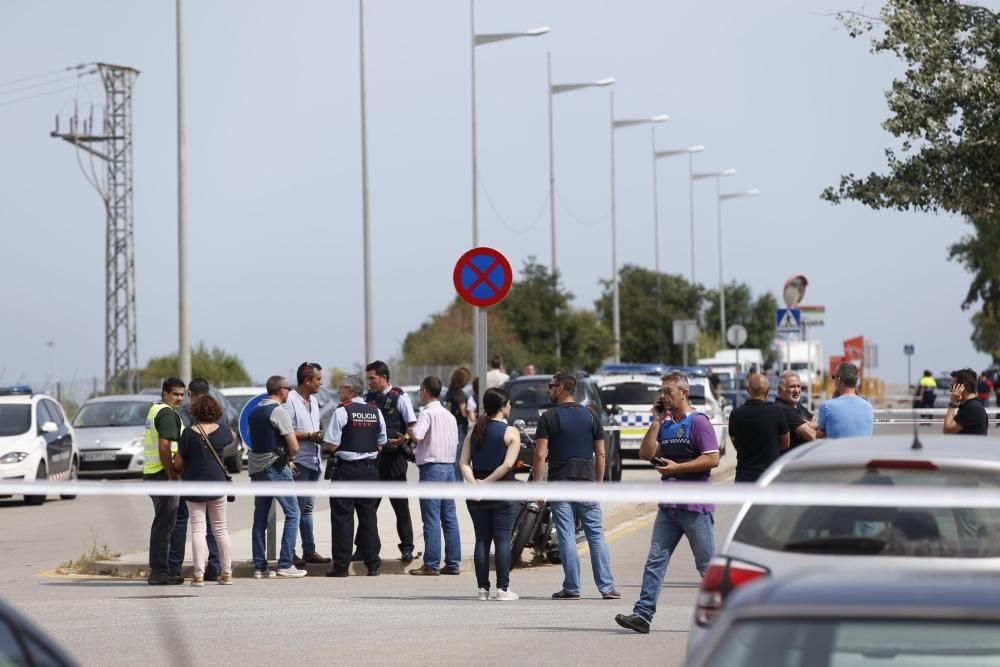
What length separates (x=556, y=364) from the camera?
58.5m

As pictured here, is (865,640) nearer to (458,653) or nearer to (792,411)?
(458,653)

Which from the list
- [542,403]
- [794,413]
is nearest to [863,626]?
[794,413]

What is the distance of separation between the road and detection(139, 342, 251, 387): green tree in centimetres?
5422

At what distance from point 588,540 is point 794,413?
246cm

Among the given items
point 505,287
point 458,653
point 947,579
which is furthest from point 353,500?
point 947,579

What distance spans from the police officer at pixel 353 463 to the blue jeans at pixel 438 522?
1.50ft

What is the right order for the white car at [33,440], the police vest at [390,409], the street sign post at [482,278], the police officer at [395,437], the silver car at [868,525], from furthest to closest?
1. the white car at [33,440]
2. the street sign post at [482,278]
3. the police vest at [390,409]
4. the police officer at [395,437]
5. the silver car at [868,525]

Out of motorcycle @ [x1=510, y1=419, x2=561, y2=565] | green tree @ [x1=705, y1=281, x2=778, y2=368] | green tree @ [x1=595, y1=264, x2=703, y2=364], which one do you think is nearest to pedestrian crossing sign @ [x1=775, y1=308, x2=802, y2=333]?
motorcycle @ [x1=510, y1=419, x2=561, y2=565]

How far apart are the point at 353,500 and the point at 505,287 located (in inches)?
103

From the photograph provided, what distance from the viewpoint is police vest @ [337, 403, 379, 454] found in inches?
610

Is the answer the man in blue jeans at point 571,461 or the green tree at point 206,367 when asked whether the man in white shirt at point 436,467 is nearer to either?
the man in blue jeans at point 571,461

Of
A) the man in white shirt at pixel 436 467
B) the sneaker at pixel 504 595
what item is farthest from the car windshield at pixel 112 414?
the sneaker at pixel 504 595

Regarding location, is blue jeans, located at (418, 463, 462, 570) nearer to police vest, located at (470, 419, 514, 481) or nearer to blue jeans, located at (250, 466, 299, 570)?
blue jeans, located at (250, 466, 299, 570)

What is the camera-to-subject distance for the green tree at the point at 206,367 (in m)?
71.4
